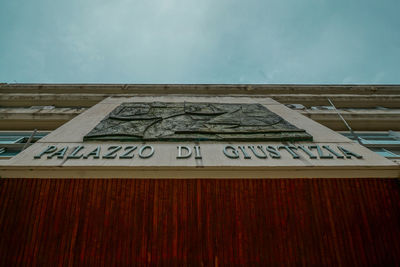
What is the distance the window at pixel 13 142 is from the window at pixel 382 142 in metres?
12.7

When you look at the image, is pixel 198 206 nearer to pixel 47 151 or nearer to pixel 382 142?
pixel 47 151

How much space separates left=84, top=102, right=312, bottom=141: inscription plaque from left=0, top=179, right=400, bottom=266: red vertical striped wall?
5.24 feet

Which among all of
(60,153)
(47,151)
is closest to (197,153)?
(60,153)

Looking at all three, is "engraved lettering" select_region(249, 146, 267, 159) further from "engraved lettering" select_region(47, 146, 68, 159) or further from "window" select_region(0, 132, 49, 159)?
"window" select_region(0, 132, 49, 159)

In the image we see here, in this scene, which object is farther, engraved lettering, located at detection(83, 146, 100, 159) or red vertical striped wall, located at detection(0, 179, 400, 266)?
engraved lettering, located at detection(83, 146, 100, 159)

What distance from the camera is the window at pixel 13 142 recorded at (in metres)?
6.28

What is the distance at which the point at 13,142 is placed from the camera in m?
6.80

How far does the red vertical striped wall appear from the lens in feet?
11.3

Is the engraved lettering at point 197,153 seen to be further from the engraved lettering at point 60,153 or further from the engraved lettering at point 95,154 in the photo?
the engraved lettering at point 60,153

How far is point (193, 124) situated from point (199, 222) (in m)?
3.11

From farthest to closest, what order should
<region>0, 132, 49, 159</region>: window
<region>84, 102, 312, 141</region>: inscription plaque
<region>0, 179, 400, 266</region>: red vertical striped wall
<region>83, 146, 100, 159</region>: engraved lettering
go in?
<region>0, 132, 49, 159</region>: window < <region>84, 102, 312, 141</region>: inscription plaque < <region>83, 146, 100, 159</region>: engraved lettering < <region>0, 179, 400, 266</region>: red vertical striped wall

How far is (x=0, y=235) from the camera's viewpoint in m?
3.44

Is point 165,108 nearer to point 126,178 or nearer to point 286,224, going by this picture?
point 126,178

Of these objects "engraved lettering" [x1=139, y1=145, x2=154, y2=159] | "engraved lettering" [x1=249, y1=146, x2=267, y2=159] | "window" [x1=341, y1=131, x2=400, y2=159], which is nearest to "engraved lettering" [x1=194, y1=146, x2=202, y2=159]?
"engraved lettering" [x1=139, y1=145, x2=154, y2=159]
